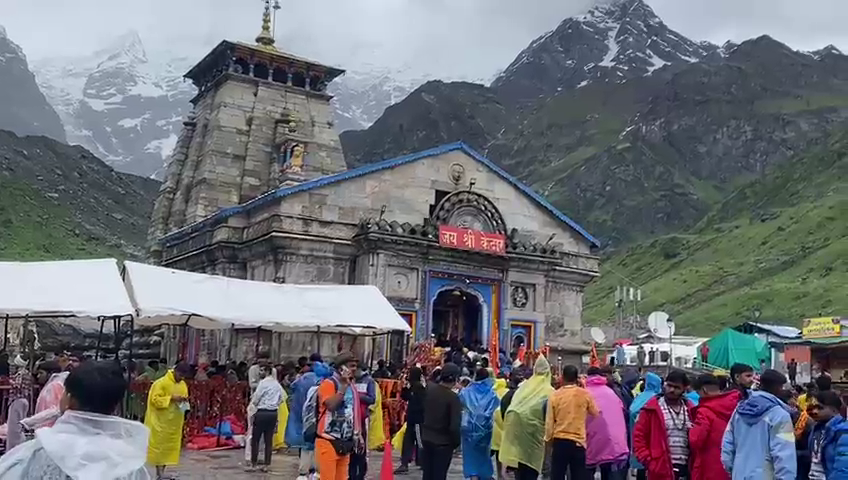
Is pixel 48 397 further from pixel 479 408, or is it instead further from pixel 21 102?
pixel 21 102

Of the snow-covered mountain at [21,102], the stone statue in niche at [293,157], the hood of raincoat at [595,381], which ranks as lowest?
the hood of raincoat at [595,381]

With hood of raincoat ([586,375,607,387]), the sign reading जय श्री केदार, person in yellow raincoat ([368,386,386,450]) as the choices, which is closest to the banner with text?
person in yellow raincoat ([368,386,386,450])

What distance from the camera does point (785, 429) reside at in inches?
250

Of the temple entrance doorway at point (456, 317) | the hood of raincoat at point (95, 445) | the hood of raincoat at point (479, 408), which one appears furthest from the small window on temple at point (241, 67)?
the hood of raincoat at point (95, 445)

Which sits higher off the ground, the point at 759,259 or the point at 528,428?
the point at 759,259

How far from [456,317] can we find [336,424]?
17.7 metres

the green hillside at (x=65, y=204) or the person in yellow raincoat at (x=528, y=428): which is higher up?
the green hillside at (x=65, y=204)

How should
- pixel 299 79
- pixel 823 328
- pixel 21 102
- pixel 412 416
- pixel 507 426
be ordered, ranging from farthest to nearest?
pixel 21 102 → pixel 299 79 → pixel 823 328 → pixel 412 416 → pixel 507 426

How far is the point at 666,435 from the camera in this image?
7930 millimetres

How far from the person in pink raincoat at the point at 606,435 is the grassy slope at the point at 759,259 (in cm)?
3949

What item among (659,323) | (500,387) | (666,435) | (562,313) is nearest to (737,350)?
(659,323)

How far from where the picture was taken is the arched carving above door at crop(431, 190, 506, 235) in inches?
965

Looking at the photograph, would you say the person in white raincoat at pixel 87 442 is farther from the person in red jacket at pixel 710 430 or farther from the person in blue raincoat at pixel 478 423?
the person in blue raincoat at pixel 478 423

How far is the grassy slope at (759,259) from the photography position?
4944cm
